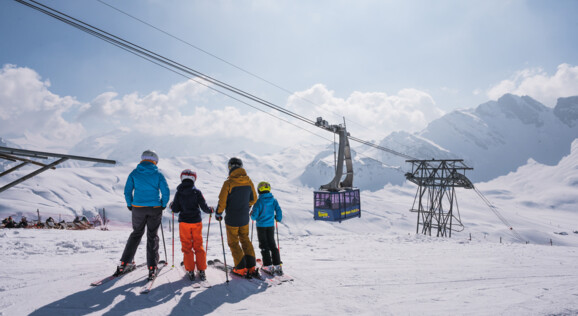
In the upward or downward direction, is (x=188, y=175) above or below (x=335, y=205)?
above

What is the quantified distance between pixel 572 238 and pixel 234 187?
154019mm

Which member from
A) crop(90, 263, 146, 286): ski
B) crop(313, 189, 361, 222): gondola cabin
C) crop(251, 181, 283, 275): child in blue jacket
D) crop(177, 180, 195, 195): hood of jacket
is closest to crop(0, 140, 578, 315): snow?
crop(90, 263, 146, 286): ski

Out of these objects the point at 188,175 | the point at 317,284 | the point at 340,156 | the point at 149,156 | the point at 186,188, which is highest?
the point at 340,156

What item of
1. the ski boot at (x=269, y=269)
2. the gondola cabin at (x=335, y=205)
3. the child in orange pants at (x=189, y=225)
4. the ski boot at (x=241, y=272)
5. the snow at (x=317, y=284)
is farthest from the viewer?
the gondola cabin at (x=335, y=205)

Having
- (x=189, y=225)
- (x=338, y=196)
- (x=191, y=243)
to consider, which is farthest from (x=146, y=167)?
(x=338, y=196)

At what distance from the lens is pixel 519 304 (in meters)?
4.53

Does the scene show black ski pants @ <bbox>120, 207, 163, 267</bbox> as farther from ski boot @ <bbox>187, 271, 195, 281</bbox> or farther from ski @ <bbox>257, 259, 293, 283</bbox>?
ski @ <bbox>257, 259, 293, 283</bbox>

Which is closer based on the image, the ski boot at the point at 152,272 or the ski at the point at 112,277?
the ski at the point at 112,277

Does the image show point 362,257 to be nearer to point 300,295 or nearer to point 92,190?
point 300,295

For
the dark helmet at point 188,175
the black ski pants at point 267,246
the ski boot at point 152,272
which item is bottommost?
the ski boot at point 152,272

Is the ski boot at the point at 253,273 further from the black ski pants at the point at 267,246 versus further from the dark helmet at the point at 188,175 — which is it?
the dark helmet at the point at 188,175

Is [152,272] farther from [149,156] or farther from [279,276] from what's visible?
[279,276]

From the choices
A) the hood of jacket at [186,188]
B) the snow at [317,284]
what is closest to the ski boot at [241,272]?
the snow at [317,284]

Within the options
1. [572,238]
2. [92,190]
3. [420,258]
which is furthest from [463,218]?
[92,190]
